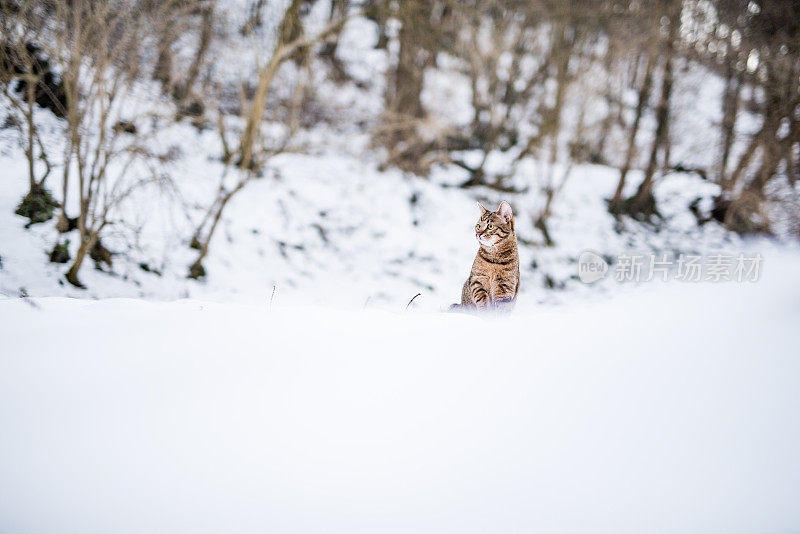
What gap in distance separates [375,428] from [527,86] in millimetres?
10293

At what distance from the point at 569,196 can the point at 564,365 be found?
8780 millimetres

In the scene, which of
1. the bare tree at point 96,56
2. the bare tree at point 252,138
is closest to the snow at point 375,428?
the bare tree at point 96,56

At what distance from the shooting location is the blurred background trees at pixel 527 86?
6.54 metres

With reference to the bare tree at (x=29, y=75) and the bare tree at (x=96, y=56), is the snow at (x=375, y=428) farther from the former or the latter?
the bare tree at (x=29, y=75)

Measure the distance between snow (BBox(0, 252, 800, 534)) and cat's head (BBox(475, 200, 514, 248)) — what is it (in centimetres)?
A: 62

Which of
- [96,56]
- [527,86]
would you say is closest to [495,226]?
[96,56]

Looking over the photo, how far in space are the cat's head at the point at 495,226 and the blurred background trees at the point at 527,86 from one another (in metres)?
4.16

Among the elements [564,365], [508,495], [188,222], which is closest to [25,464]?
[508,495]

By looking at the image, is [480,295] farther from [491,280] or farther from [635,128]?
[635,128]

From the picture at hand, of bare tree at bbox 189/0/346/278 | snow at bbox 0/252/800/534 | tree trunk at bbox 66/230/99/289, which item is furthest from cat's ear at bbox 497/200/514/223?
tree trunk at bbox 66/230/99/289

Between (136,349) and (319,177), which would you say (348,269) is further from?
(136,349)

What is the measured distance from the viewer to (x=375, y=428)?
Result: 1.39m

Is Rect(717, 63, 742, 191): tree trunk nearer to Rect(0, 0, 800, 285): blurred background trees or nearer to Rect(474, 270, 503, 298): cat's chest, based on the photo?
Rect(0, 0, 800, 285): blurred background trees

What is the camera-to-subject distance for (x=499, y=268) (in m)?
2.47
